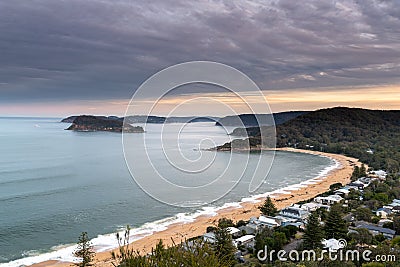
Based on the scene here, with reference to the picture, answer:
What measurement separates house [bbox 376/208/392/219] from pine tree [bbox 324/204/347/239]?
515 cm

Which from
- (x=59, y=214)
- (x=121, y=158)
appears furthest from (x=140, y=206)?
(x=121, y=158)

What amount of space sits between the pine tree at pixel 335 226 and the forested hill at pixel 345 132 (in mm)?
31179

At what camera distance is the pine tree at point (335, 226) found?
42.4ft

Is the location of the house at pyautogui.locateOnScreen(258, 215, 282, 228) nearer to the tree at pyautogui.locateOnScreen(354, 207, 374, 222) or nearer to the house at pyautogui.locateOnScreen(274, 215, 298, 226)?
the house at pyautogui.locateOnScreen(274, 215, 298, 226)

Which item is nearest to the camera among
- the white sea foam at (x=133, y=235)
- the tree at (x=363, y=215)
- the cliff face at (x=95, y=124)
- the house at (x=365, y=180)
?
the white sea foam at (x=133, y=235)

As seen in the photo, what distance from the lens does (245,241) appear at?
1408 cm

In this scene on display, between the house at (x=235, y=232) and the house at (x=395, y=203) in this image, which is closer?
the house at (x=235, y=232)

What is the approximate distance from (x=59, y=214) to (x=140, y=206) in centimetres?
469

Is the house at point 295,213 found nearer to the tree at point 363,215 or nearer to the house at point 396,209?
the tree at point 363,215

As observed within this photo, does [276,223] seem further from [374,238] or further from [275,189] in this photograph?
[275,189]

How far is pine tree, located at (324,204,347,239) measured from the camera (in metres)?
12.9

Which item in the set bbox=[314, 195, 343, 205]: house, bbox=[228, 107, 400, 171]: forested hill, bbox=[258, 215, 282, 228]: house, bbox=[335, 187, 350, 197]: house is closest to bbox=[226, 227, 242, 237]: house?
bbox=[258, 215, 282, 228]: house

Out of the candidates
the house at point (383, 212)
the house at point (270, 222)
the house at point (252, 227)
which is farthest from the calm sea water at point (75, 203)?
the house at point (383, 212)

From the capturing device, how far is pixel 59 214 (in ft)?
63.3
